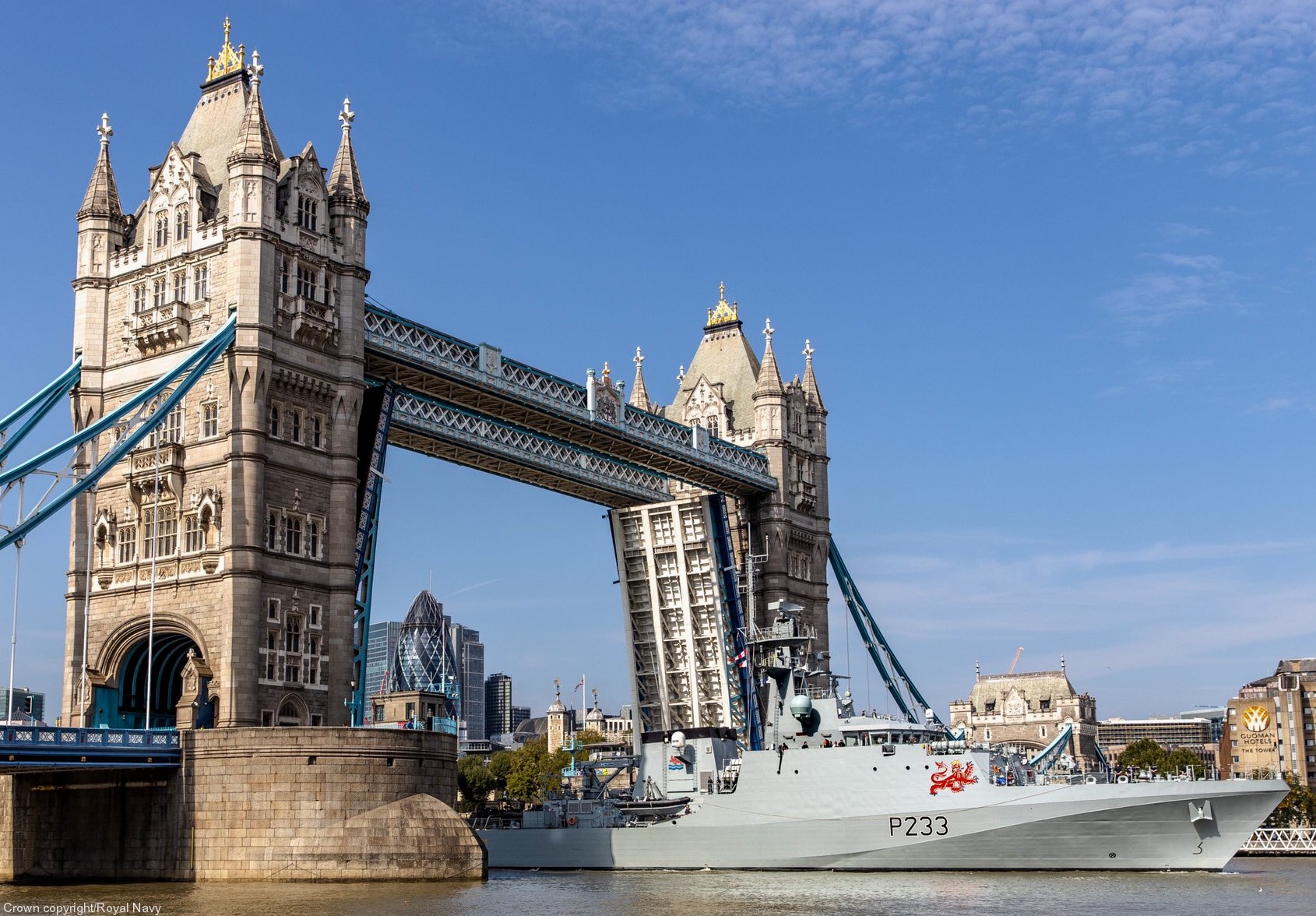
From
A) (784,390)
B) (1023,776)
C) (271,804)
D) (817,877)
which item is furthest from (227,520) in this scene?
(784,390)

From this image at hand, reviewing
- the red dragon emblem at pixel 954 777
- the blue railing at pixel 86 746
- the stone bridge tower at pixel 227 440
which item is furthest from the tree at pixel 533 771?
the blue railing at pixel 86 746

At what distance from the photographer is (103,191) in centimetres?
4916

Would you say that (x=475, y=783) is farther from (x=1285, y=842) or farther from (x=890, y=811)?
(x=890, y=811)

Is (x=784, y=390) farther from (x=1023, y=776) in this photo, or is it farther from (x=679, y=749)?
(x=1023, y=776)

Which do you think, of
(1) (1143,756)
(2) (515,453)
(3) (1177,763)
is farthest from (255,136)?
(1) (1143,756)

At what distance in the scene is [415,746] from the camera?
1697 inches

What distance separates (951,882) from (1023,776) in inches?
272

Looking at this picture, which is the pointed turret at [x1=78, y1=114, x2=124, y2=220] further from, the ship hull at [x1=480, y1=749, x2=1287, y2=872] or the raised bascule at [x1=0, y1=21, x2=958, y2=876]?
the ship hull at [x1=480, y1=749, x2=1287, y2=872]

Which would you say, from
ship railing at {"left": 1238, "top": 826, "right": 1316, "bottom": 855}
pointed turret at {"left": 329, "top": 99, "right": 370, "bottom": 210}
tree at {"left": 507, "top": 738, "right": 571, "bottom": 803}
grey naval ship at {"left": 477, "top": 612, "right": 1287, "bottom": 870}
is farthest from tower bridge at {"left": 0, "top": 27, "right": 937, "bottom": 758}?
tree at {"left": 507, "top": 738, "right": 571, "bottom": 803}

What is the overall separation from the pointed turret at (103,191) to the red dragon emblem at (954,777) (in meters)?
31.2

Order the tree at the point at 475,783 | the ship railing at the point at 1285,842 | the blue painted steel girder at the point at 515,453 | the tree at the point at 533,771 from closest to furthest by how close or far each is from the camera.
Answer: the blue painted steel girder at the point at 515,453 < the ship railing at the point at 1285,842 < the tree at the point at 533,771 < the tree at the point at 475,783

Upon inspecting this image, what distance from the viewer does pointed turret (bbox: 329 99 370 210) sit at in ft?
161

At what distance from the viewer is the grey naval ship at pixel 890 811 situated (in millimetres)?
46062

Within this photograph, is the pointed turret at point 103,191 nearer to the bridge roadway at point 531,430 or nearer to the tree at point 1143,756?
the bridge roadway at point 531,430
